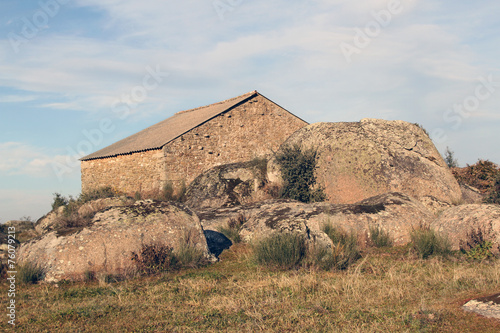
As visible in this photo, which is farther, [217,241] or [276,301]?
[217,241]

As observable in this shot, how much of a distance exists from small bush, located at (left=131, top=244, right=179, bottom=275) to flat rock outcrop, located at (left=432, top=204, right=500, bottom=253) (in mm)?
6239

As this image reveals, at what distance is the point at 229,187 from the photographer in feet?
61.7

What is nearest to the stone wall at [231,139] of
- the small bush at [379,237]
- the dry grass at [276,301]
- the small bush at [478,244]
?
the small bush at [379,237]

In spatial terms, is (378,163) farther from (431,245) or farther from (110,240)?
(110,240)

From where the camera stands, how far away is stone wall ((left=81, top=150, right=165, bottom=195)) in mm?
21516

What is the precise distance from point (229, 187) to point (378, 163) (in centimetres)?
650

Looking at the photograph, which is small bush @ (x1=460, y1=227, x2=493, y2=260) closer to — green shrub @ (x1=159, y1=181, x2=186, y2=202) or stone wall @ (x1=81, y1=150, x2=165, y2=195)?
green shrub @ (x1=159, y1=181, x2=186, y2=202)

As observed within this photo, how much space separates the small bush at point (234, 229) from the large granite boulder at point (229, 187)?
15.9ft

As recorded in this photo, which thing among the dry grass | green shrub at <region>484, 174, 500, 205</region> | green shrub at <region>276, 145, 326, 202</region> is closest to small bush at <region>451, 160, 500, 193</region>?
green shrub at <region>484, 174, 500, 205</region>

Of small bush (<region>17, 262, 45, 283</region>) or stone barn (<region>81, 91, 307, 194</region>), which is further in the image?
stone barn (<region>81, 91, 307, 194</region>)

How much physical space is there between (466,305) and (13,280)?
781cm

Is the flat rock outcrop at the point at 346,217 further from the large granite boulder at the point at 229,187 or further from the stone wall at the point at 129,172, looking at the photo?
→ the stone wall at the point at 129,172

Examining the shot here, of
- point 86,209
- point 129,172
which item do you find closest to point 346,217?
point 86,209

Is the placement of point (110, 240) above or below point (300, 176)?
below
